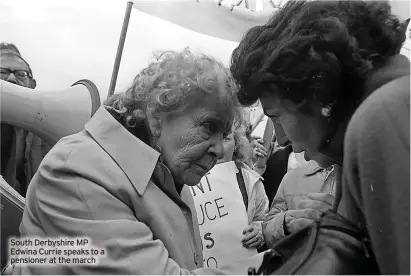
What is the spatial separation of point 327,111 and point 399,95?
1.38ft

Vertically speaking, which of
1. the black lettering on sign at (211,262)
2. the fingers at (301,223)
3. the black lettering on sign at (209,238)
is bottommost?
the black lettering on sign at (211,262)

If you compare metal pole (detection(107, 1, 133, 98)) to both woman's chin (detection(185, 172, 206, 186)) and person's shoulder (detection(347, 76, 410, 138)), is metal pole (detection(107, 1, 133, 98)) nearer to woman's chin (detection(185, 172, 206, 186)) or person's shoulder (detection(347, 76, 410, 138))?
woman's chin (detection(185, 172, 206, 186))

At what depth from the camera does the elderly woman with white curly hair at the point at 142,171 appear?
1.33 m

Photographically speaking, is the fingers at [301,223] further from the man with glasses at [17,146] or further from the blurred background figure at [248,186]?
the man with glasses at [17,146]

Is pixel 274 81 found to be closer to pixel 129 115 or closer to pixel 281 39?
pixel 281 39

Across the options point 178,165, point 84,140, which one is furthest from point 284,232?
point 84,140

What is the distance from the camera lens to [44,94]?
282 centimetres

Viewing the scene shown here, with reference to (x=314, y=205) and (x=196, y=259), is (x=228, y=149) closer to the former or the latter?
(x=196, y=259)

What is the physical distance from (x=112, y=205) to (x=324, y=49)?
0.70 m

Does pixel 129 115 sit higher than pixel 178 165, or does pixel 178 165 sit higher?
pixel 129 115

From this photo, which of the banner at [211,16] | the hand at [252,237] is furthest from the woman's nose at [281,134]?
the banner at [211,16]

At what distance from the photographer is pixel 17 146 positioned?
2.69 meters

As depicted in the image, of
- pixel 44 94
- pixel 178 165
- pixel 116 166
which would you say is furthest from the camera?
pixel 44 94

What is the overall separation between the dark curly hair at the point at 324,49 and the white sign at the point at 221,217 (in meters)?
1.25
